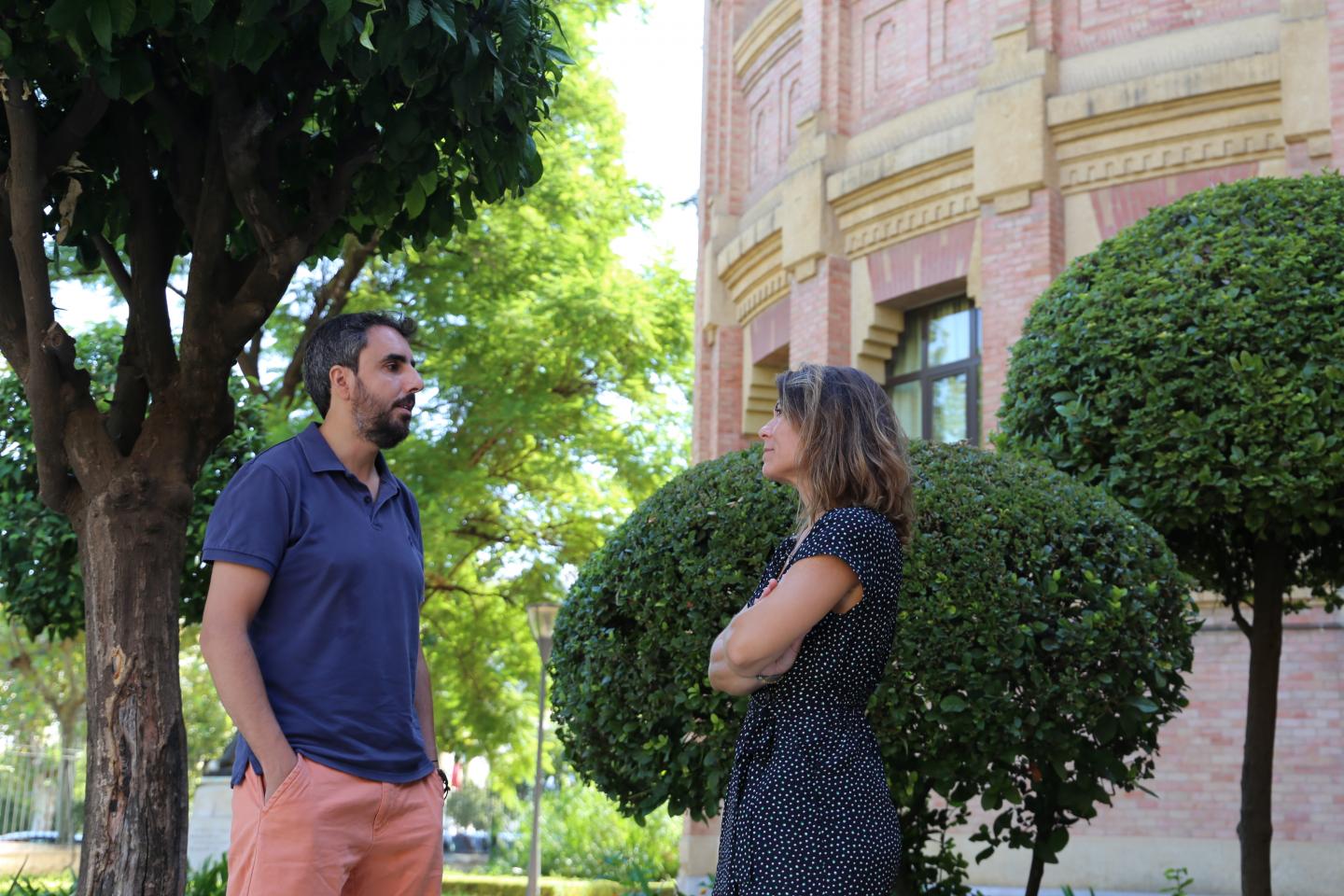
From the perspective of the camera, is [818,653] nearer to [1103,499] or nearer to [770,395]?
[1103,499]

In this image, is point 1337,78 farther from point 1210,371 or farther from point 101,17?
point 101,17

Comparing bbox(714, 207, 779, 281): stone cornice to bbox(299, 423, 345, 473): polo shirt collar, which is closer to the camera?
bbox(299, 423, 345, 473): polo shirt collar

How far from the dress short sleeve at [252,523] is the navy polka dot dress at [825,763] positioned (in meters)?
1.18

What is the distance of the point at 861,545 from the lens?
3.12 m

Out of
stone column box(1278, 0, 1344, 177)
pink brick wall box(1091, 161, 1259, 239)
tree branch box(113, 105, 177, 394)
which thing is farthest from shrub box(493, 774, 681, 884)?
tree branch box(113, 105, 177, 394)

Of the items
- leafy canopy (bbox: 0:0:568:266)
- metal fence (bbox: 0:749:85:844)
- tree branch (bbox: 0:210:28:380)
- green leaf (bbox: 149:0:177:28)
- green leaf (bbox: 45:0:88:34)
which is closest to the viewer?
green leaf (bbox: 45:0:88:34)

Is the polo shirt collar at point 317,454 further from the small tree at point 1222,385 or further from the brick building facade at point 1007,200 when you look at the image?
the brick building facade at point 1007,200

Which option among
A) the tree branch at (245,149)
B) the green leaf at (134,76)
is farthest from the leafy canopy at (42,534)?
the green leaf at (134,76)

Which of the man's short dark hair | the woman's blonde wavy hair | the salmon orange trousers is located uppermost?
the man's short dark hair

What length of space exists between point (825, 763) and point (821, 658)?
230 millimetres

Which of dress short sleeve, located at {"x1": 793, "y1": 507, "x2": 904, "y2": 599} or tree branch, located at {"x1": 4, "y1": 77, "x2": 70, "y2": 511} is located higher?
tree branch, located at {"x1": 4, "y1": 77, "x2": 70, "y2": 511}

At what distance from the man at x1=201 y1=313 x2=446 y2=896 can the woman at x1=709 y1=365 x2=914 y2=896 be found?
816 mm

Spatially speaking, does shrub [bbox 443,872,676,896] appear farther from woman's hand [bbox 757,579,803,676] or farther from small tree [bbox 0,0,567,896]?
woman's hand [bbox 757,579,803,676]

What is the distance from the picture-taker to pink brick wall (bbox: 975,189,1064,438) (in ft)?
44.5
